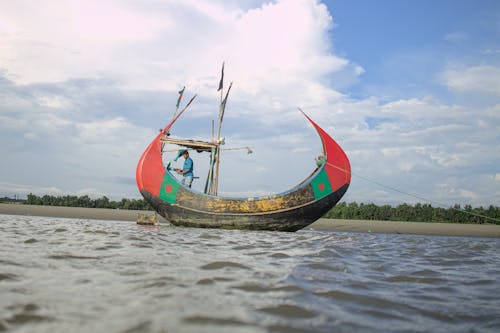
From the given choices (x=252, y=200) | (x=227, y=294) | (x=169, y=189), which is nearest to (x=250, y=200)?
(x=252, y=200)

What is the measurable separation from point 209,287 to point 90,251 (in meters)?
2.29

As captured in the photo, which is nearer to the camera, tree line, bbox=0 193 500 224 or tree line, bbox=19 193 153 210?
tree line, bbox=0 193 500 224

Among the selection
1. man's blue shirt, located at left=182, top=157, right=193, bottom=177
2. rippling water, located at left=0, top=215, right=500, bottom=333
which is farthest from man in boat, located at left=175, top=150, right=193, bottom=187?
rippling water, located at left=0, top=215, right=500, bottom=333

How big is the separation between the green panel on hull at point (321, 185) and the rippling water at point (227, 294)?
672 cm

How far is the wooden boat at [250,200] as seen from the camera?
11.2m

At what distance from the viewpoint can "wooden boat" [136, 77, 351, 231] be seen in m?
11.2

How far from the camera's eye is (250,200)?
11.2m

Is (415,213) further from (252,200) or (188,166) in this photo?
(188,166)

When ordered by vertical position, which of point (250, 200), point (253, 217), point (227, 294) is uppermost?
point (250, 200)

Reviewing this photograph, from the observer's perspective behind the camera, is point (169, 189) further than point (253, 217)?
Yes

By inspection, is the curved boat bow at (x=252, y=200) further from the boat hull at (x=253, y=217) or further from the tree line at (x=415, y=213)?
the tree line at (x=415, y=213)

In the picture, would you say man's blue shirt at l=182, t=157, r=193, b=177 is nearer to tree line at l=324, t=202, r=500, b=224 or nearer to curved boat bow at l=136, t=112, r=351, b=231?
curved boat bow at l=136, t=112, r=351, b=231

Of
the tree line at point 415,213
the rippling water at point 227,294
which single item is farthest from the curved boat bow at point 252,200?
the tree line at point 415,213

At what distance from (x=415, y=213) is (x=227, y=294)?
2001cm
